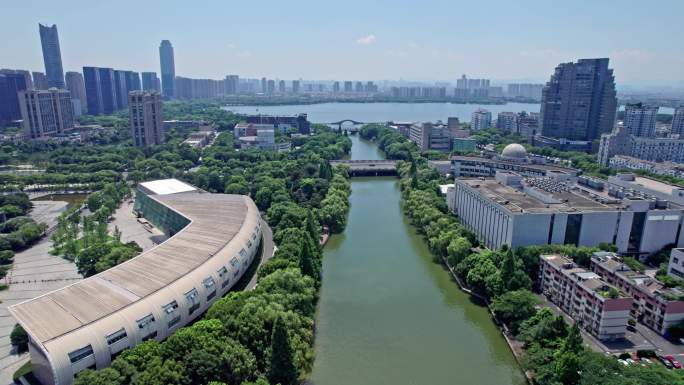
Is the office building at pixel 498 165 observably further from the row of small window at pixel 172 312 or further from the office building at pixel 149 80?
the office building at pixel 149 80

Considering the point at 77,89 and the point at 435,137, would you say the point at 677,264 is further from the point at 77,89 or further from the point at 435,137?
the point at 77,89

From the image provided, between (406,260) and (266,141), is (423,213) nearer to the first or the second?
(406,260)

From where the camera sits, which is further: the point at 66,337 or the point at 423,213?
the point at 423,213

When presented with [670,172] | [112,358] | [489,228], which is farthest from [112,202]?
[670,172]

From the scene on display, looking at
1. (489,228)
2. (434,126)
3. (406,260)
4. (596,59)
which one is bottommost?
(406,260)

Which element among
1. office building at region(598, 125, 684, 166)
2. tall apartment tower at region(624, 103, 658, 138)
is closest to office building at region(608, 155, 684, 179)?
office building at region(598, 125, 684, 166)

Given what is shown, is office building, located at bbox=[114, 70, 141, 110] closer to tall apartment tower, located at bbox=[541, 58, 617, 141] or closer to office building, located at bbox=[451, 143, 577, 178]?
office building, located at bbox=[451, 143, 577, 178]

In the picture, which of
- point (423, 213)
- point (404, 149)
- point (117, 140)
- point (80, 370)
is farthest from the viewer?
point (117, 140)
